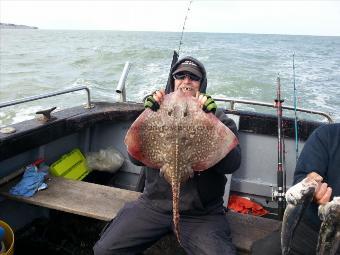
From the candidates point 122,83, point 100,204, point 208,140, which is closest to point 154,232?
point 100,204

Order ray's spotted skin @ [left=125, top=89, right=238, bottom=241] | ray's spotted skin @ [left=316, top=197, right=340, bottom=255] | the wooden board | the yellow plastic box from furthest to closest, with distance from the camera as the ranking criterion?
1. the yellow plastic box
2. the wooden board
3. ray's spotted skin @ [left=125, top=89, right=238, bottom=241]
4. ray's spotted skin @ [left=316, top=197, right=340, bottom=255]

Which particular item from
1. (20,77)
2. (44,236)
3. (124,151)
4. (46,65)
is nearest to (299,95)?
(124,151)

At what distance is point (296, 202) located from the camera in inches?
94.7

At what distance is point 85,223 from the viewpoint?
4.32m

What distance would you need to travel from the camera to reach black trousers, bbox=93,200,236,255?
2992 mm

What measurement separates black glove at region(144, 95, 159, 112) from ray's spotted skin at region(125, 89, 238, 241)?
0.03 metres

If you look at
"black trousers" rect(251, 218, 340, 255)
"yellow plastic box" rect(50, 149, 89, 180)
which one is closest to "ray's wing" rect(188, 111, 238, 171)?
"black trousers" rect(251, 218, 340, 255)

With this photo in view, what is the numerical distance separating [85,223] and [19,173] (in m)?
1.02

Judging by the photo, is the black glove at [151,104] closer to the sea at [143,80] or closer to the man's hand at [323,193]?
the man's hand at [323,193]

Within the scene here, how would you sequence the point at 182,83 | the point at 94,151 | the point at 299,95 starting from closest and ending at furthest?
the point at 182,83 < the point at 94,151 < the point at 299,95

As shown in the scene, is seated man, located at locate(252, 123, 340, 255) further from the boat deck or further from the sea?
the sea

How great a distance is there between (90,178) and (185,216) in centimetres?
237

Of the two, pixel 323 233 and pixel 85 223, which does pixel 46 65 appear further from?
pixel 323 233

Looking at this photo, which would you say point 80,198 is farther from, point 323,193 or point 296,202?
point 323,193
